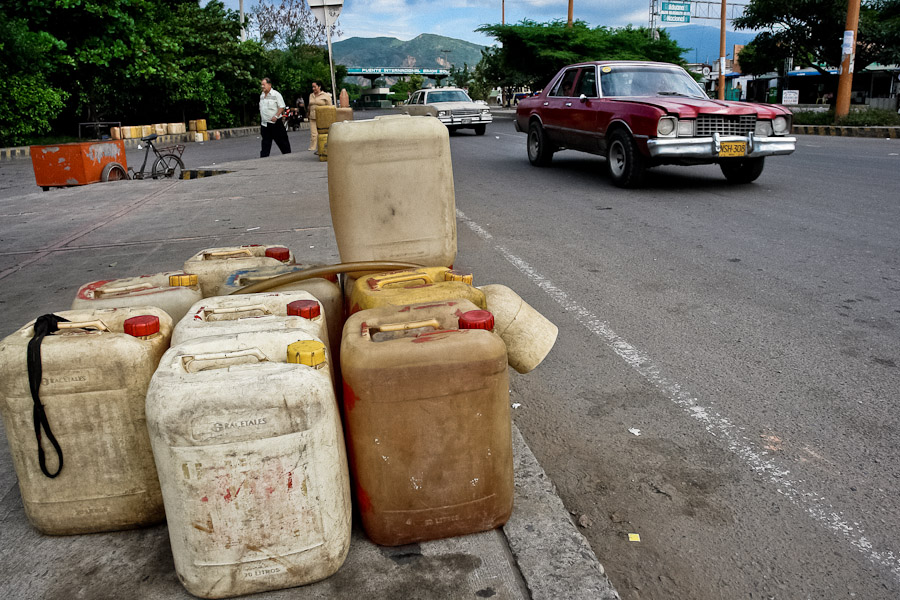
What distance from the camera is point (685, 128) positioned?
881 cm

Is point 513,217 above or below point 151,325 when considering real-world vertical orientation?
below

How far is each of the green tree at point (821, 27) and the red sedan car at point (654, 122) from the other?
1072 inches

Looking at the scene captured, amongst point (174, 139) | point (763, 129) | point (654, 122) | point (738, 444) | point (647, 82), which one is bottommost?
point (738, 444)

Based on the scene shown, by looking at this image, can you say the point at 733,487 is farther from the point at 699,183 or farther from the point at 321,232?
the point at 699,183

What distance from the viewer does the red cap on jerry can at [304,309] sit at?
240 cm

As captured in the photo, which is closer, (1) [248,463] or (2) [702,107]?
(1) [248,463]

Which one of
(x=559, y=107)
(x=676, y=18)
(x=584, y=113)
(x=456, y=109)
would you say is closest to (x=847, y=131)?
(x=456, y=109)

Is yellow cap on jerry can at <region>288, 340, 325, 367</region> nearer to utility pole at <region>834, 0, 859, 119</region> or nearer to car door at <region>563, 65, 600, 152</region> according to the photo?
car door at <region>563, 65, 600, 152</region>

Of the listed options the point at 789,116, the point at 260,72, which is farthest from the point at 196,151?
the point at 789,116

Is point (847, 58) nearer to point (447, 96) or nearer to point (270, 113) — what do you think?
point (447, 96)

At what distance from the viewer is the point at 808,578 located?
2.18 meters

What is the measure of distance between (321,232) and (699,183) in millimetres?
5615

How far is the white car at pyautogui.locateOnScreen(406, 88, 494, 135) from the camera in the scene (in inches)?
870

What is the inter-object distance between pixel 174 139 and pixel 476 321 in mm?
28973
